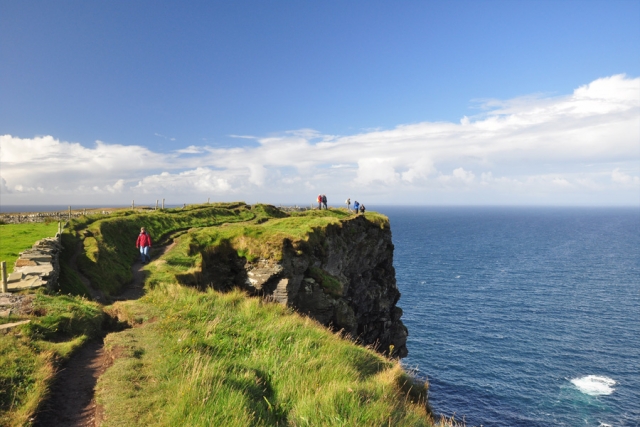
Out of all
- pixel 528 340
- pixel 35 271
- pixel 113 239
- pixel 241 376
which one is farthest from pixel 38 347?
pixel 528 340

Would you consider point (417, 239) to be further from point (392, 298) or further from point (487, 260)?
point (392, 298)

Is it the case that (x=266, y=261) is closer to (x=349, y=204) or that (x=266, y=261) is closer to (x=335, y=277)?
(x=335, y=277)

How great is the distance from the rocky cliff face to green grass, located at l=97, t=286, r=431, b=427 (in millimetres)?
8904

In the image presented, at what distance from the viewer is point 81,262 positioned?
23.8 metres

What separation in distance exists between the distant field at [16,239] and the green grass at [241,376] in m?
10.6

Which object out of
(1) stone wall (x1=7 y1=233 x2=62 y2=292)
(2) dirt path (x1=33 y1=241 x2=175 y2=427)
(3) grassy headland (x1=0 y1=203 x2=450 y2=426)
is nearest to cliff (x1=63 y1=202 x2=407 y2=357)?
(1) stone wall (x1=7 y1=233 x2=62 y2=292)

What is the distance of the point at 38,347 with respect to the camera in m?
10.8

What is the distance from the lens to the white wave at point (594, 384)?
41844mm

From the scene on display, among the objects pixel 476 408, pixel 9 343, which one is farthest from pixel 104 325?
pixel 476 408

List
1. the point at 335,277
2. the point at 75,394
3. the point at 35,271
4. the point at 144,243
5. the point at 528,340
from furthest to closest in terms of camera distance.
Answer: the point at 528,340
the point at 335,277
the point at 144,243
the point at 35,271
the point at 75,394

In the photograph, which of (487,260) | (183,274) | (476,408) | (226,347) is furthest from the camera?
(487,260)

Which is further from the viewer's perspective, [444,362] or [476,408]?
[444,362]

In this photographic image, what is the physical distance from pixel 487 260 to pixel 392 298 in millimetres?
75122

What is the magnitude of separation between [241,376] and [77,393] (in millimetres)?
4048
